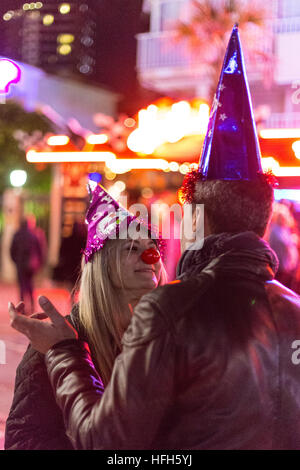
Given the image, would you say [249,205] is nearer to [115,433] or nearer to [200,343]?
[200,343]

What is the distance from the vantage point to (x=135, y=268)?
7.99ft

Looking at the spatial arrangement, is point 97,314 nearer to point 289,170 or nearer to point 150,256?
point 150,256

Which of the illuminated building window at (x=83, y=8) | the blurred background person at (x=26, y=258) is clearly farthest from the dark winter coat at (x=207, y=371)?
the blurred background person at (x=26, y=258)

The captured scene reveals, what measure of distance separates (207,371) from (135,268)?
92 cm

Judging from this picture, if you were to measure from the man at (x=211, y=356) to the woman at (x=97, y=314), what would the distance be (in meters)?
0.27

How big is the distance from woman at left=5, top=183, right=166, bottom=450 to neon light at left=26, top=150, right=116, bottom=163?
10.3 m

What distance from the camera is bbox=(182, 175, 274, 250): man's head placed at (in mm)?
1698

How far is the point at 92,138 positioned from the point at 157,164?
1389 mm

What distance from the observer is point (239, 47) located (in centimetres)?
193

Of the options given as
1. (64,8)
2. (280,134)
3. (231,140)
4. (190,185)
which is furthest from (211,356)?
(280,134)

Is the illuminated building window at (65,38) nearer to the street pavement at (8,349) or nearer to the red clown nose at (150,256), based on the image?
the street pavement at (8,349)

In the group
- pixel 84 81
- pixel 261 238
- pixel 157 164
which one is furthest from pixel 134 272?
pixel 84 81

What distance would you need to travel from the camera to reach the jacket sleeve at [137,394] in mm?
1529
